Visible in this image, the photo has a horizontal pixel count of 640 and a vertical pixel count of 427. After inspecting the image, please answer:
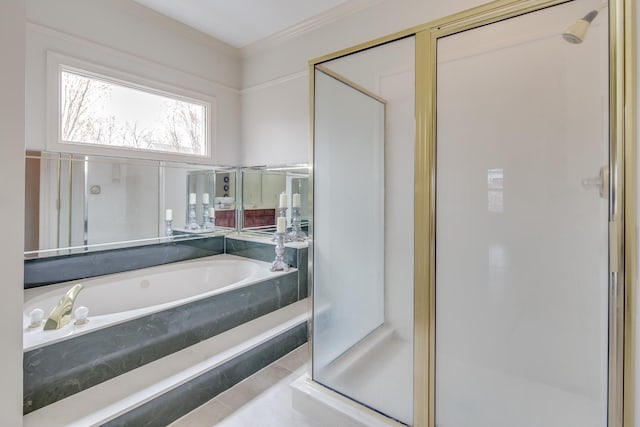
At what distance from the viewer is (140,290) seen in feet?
8.59

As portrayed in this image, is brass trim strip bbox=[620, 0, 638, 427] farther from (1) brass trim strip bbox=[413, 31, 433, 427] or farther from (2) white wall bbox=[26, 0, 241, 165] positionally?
(2) white wall bbox=[26, 0, 241, 165]

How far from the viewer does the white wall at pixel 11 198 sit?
107cm

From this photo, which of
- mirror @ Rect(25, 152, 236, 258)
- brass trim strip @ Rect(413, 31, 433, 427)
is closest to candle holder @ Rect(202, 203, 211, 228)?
mirror @ Rect(25, 152, 236, 258)

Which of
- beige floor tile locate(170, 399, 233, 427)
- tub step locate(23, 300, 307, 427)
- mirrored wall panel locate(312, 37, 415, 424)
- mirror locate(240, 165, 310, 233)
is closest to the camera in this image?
tub step locate(23, 300, 307, 427)

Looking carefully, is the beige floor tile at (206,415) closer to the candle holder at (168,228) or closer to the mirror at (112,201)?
the mirror at (112,201)

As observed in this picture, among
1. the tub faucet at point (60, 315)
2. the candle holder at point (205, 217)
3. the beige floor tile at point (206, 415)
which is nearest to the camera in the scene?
the tub faucet at point (60, 315)

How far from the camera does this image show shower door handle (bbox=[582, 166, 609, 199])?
113 centimetres

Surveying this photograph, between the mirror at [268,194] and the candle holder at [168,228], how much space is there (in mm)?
728

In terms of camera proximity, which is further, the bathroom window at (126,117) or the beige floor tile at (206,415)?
the bathroom window at (126,117)

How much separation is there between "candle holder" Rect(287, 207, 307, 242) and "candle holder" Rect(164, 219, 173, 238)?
1171 mm

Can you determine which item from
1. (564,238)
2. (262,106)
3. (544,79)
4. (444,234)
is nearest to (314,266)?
(444,234)

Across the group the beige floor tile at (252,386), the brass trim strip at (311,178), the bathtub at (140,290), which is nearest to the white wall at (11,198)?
the bathtub at (140,290)

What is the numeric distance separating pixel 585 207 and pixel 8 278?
2.28m

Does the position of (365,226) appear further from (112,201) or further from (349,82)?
(112,201)
